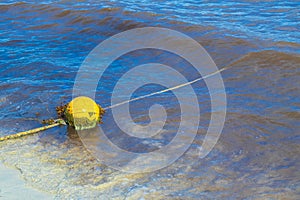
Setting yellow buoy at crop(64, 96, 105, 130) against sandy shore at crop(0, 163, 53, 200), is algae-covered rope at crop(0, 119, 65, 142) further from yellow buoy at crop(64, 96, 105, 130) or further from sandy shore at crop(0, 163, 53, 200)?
sandy shore at crop(0, 163, 53, 200)

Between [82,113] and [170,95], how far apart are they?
1668 mm

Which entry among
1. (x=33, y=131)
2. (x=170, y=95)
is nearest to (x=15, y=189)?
(x=33, y=131)

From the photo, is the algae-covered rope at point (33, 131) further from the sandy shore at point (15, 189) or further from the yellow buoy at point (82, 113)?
the sandy shore at point (15, 189)

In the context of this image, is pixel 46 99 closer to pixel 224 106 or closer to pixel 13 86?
pixel 13 86

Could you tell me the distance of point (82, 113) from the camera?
523 cm

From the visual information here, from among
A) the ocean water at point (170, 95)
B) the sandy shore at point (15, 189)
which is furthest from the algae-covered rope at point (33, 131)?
the sandy shore at point (15, 189)

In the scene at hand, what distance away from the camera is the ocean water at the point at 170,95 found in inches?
167

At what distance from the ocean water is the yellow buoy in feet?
0.52

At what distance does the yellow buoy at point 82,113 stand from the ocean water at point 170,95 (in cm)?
16

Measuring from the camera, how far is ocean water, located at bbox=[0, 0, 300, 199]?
4.25 m

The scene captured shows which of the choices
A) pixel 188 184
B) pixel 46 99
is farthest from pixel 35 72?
pixel 188 184

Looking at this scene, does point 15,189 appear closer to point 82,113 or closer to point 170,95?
point 82,113

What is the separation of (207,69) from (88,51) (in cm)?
252

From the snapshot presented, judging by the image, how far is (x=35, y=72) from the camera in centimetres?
759
